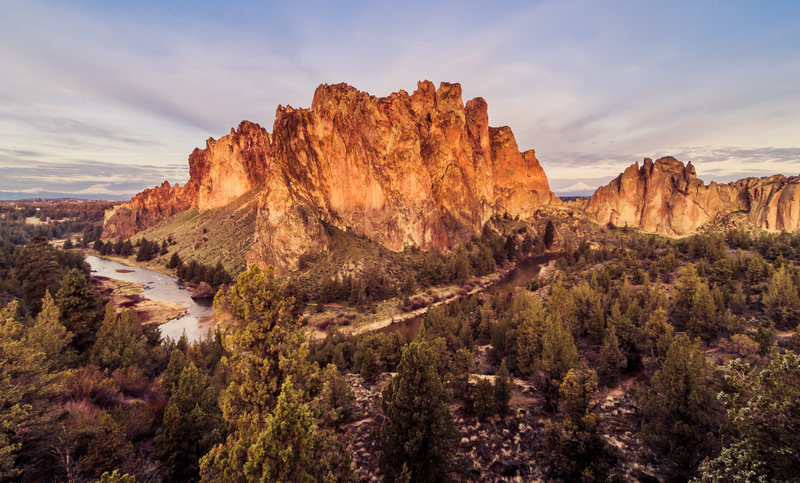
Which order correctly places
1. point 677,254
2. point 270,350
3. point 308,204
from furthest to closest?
point 308,204 < point 677,254 < point 270,350

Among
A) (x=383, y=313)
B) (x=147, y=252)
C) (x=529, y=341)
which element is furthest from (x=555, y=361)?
(x=147, y=252)

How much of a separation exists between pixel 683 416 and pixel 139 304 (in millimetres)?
76126

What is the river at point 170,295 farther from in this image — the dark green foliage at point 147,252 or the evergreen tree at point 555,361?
the evergreen tree at point 555,361

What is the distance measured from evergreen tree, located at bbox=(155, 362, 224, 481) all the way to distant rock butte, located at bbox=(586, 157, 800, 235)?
161506mm

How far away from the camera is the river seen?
50.3 meters

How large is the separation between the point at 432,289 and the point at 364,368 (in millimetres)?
39964

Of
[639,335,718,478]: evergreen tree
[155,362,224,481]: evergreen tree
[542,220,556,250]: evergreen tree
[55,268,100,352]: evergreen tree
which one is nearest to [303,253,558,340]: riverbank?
[55,268,100,352]: evergreen tree

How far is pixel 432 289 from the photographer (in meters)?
68.7

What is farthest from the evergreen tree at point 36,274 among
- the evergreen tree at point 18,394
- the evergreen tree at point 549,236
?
the evergreen tree at point 549,236

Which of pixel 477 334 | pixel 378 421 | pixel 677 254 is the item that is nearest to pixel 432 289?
pixel 477 334

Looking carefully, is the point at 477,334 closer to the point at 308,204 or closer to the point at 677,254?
the point at 677,254

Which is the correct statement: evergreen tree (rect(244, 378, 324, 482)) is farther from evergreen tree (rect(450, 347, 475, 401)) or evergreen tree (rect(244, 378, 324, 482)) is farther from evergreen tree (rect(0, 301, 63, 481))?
evergreen tree (rect(450, 347, 475, 401))

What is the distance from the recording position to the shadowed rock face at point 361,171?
7450cm

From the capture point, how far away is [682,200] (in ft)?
421
